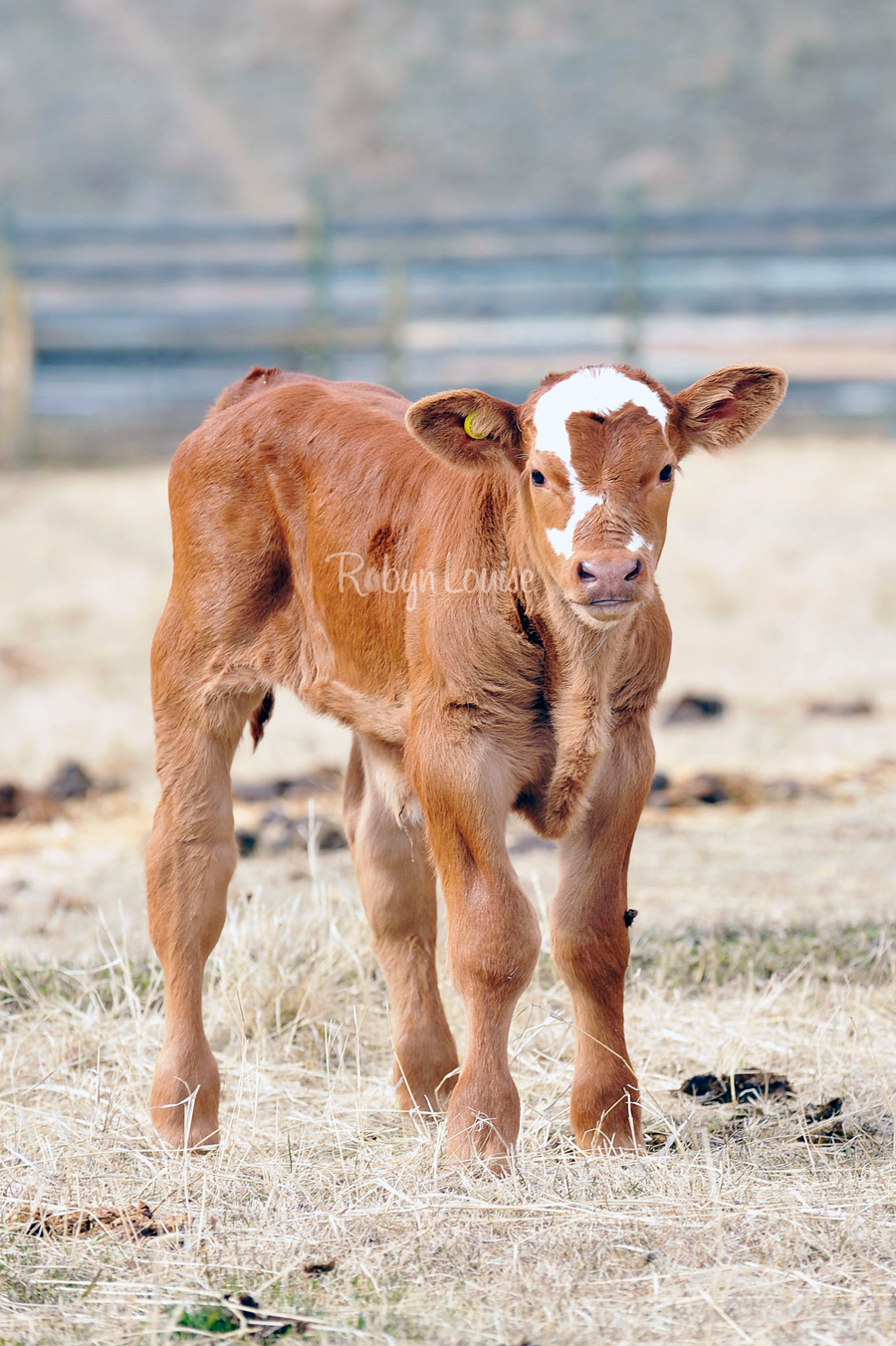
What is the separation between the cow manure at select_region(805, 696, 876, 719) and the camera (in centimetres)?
1033

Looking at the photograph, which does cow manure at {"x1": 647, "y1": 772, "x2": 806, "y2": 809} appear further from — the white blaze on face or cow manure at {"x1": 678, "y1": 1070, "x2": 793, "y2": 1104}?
the white blaze on face

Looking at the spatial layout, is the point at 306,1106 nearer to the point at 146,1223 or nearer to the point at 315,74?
the point at 146,1223

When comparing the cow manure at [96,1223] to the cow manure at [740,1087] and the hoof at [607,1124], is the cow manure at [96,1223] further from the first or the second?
the cow manure at [740,1087]

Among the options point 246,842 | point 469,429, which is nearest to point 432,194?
point 246,842

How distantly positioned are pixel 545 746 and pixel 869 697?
7.44 m

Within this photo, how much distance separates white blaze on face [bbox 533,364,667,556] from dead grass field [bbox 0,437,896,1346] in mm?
1409

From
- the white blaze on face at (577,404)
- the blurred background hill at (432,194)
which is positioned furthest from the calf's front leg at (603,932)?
the blurred background hill at (432,194)

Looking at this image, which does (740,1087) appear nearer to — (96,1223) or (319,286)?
(96,1223)

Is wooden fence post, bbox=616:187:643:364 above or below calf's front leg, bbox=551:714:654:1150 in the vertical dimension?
above

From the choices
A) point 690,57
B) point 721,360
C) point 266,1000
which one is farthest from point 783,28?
point 266,1000

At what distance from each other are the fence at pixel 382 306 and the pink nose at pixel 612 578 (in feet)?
43.4

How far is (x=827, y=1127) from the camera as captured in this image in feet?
14.1

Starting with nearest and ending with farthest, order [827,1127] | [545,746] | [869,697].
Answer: [545,746] → [827,1127] → [869,697]

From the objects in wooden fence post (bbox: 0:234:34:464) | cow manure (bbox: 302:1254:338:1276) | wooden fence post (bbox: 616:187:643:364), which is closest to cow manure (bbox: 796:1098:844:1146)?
cow manure (bbox: 302:1254:338:1276)
